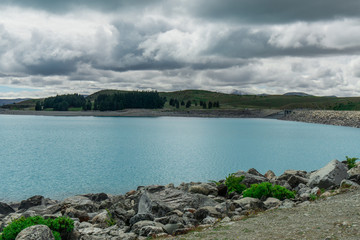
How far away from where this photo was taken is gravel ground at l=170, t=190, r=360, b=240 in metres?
10.6

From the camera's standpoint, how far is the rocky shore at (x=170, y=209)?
13125mm

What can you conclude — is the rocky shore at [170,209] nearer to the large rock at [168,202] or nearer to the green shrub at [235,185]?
the large rock at [168,202]

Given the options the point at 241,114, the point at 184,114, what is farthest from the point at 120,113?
the point at 241,114

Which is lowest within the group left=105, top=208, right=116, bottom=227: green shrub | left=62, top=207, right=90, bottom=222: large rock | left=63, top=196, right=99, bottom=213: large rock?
left=63, top=196, right=99, bottom=213: large rock

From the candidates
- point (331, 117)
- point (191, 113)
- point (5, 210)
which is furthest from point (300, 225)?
point (191, 113)

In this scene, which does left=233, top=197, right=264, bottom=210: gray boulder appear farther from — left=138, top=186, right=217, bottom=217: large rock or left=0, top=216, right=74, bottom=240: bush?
left=0, top=216, right=74, bottom=240: bush

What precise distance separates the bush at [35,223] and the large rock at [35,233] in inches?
37.5

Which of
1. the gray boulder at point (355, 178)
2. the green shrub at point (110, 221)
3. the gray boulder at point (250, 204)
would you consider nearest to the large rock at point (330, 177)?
the gray boulder at point (355, 178)

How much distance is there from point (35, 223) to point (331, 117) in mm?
131115

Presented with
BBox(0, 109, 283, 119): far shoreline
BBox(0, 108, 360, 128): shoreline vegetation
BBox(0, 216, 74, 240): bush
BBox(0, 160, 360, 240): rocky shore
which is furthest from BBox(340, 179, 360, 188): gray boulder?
BBox(0, 109, 283, 119): far shoreline

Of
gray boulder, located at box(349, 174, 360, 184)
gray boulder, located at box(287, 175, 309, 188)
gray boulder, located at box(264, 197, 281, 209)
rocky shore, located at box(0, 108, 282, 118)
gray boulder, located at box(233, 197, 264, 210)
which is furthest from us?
rocky shore, located at box(0, 108, 282, 118)

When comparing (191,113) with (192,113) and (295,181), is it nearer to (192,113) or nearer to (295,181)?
(192,113)

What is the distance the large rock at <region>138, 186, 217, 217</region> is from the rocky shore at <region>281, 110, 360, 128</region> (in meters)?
104

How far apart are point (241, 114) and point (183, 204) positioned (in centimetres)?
16794
